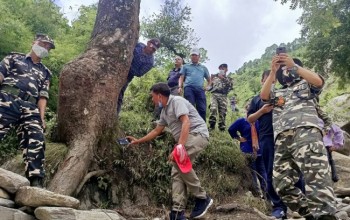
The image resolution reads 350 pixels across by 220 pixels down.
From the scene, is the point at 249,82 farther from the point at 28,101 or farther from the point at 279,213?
the point at 28,101

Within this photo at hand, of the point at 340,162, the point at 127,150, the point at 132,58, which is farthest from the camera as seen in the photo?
the point at 340,162

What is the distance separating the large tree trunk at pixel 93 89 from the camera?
4754mm

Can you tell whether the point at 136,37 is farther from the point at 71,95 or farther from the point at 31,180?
the point at 31,180

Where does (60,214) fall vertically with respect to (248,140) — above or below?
below

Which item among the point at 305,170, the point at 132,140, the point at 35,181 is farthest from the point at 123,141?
the point at 305,170

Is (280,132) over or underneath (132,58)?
underneath

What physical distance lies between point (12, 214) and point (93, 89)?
2240 mm

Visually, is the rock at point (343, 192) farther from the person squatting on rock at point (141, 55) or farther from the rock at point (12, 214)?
the rock at point (12, 214)

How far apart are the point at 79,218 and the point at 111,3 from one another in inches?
143

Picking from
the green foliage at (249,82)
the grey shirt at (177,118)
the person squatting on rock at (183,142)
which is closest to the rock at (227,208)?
the person squatting on rock at (183,142)

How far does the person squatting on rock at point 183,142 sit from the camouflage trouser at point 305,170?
107 centimetres

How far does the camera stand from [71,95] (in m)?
5.07

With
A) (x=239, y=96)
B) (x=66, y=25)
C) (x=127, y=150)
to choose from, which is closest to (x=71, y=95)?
(x=127, y=150)

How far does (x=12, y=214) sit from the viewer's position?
334 centimetres
